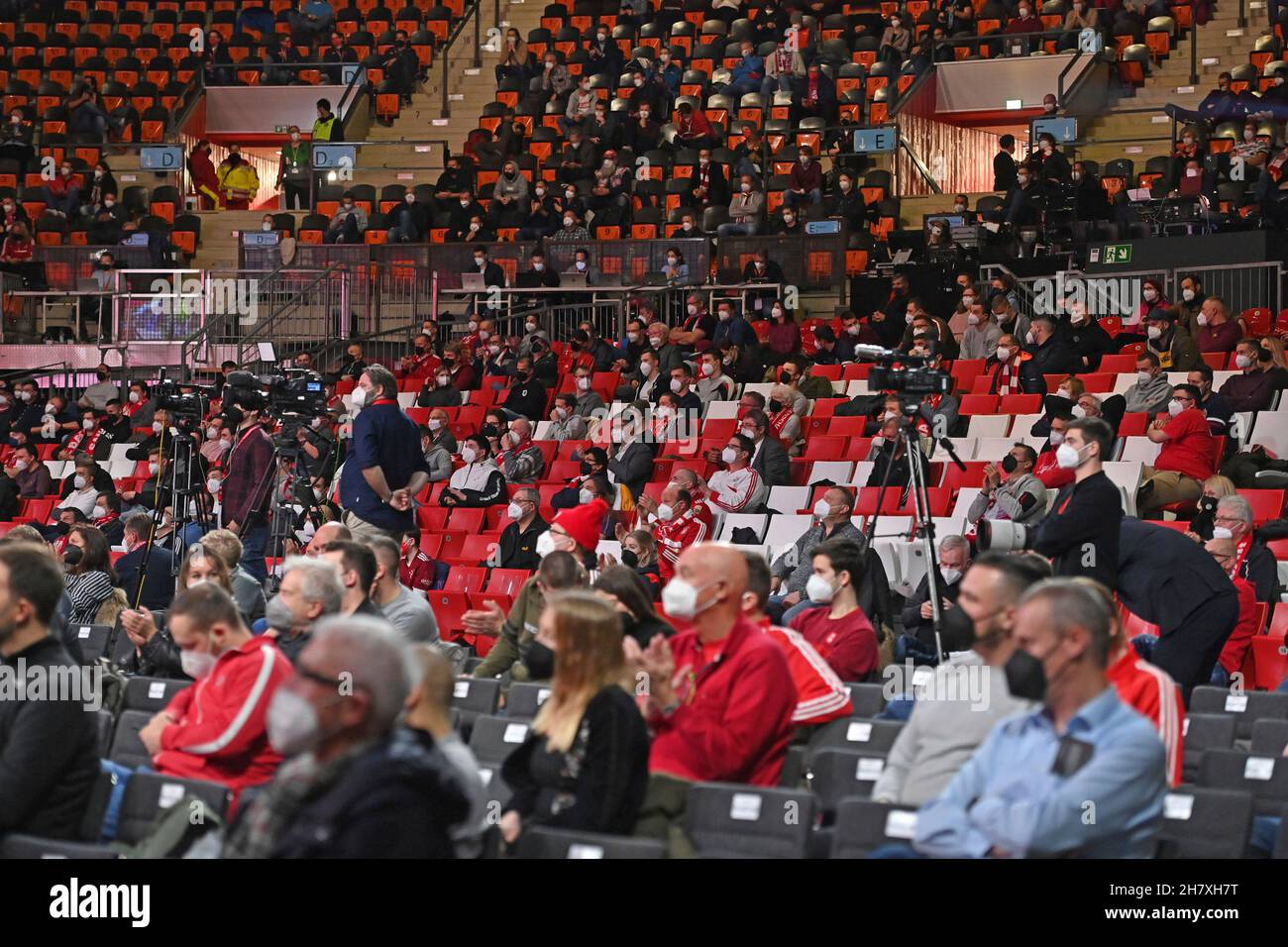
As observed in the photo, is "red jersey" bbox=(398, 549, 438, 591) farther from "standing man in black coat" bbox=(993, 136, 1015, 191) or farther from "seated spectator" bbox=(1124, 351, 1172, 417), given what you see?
"standing man in black coat" bbox=(993, 136, 1015, 191)

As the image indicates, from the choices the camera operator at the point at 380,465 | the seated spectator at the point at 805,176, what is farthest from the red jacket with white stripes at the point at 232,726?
the seated spectator at the point at 805,176

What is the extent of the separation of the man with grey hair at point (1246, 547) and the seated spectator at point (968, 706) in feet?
11.9

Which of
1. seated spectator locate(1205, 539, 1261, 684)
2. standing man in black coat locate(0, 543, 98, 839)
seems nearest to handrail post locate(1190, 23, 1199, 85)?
seated spectator locate(1205, 539, 1261, 684)

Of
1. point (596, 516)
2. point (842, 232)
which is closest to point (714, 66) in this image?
point (842, 232)

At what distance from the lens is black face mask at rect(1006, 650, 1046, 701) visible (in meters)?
3.41

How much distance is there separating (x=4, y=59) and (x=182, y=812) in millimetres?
20345

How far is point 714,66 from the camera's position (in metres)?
20.1

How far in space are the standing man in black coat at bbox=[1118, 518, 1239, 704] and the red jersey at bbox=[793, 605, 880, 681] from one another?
37.2 inches

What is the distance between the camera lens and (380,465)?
7629 millimetres

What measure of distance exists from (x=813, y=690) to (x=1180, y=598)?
5.23 ft

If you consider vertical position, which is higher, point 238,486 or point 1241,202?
point 1241,202

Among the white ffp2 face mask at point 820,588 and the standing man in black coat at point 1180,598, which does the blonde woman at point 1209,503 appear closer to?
the standing man in black coat at point 1180,598

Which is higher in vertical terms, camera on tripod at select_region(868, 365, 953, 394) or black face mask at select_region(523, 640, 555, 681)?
camera on tripod at select_region(868, 365, 953, 394)

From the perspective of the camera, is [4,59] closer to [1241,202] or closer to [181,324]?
[181,324]
